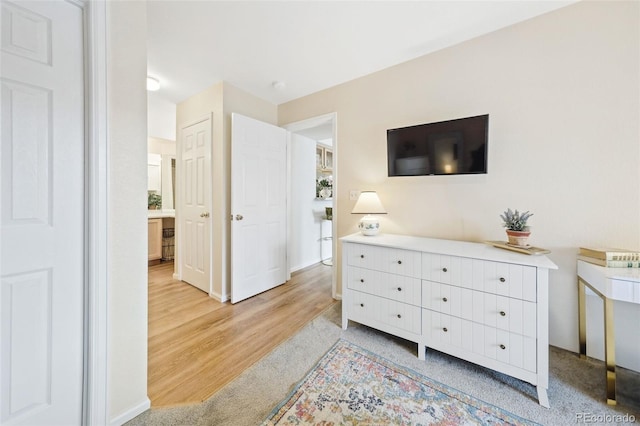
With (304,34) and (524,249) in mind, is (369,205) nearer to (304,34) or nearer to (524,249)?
(524,249)

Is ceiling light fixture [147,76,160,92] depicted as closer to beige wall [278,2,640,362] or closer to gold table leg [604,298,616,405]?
beige wall [278,2,640,362]

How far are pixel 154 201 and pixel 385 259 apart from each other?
15.0 ft

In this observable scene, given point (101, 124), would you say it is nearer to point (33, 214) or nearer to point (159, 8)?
point (33, 214)

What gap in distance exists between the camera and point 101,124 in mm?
1104

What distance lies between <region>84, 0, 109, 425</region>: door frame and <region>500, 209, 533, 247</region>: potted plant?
7.83 feet

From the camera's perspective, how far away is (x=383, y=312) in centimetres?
187

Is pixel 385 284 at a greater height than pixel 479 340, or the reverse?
pixel 385 284

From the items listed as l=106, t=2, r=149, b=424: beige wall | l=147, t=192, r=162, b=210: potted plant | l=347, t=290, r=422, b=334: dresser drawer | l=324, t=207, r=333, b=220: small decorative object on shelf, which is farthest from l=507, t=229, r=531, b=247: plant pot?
l=147, t=192, r=162, b=210: potted plant

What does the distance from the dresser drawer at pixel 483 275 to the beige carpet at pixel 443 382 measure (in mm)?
571

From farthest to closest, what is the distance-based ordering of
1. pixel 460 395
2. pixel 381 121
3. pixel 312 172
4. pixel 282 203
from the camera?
1. pixel 312 172
2. pixel 282 203
3. pixel 381 121
4. pixel 460 395

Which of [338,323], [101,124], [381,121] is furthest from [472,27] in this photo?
[338,323]

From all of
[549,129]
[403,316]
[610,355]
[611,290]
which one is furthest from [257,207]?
[610,355]

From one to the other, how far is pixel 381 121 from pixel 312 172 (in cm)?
177

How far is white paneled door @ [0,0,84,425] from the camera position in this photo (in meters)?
0.96
